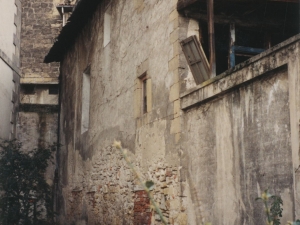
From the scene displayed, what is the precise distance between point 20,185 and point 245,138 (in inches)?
279

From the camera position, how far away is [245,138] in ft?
18.2

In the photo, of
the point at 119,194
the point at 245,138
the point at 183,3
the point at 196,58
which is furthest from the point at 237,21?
the point at 119,194

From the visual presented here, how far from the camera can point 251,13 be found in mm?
7602

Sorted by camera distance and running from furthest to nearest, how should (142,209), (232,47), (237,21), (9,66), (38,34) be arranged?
(38,34) < (9,66) < (142,209) < (237,21) < (232,47)

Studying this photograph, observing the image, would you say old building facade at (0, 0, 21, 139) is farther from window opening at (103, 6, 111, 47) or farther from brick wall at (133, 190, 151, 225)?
brick wall at (133, 190, 151, 225)

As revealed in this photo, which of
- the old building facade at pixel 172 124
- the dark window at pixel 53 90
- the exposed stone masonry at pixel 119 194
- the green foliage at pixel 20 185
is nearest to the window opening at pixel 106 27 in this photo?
the old building facade at pixel 172 124

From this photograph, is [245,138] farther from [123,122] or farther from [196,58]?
[123,122]

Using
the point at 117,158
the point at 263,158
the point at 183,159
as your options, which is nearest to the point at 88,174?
the point at 117,158

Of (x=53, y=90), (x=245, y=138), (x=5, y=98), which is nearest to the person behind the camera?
(x=245, y=138)

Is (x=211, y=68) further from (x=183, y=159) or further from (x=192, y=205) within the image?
(x=192, y=205)

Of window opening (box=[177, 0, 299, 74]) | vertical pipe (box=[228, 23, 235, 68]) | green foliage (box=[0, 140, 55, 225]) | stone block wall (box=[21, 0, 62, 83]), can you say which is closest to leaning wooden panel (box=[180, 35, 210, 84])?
window opening (box=[177, 0, 299, 74])

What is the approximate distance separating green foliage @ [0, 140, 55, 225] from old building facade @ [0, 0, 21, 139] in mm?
1640

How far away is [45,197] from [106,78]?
127 inches

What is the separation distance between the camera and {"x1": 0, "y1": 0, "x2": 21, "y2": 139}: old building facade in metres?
12.9
